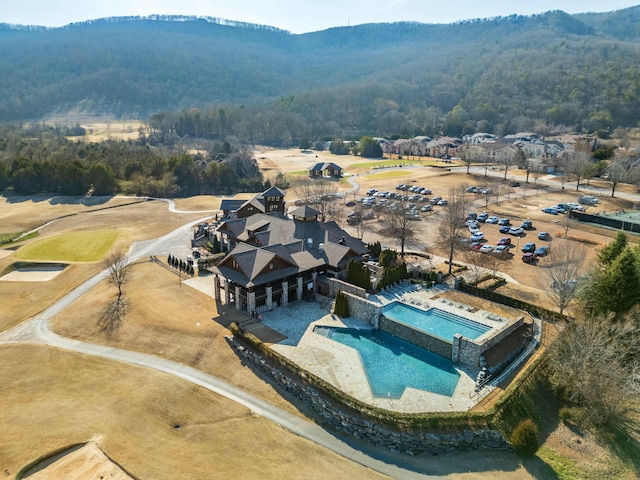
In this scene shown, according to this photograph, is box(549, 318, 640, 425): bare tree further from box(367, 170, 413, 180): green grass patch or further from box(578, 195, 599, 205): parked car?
box(367, 170, 413, 180): green grass patch

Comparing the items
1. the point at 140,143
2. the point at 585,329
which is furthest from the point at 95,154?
the point at 585,329

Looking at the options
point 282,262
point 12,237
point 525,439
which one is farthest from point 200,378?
point 12,237

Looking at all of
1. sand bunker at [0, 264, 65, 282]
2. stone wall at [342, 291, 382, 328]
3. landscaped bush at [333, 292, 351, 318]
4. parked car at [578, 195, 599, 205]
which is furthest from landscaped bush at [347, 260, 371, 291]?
parked car at [578, 195, 599, 205]

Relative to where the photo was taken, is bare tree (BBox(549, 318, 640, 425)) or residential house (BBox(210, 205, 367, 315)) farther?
residential house (BBox(210, 205, 367, 315))

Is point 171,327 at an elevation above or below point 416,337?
below

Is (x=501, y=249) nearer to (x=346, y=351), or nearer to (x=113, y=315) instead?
(x=346, y=351)

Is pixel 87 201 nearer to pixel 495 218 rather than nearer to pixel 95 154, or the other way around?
pixel 95 154
